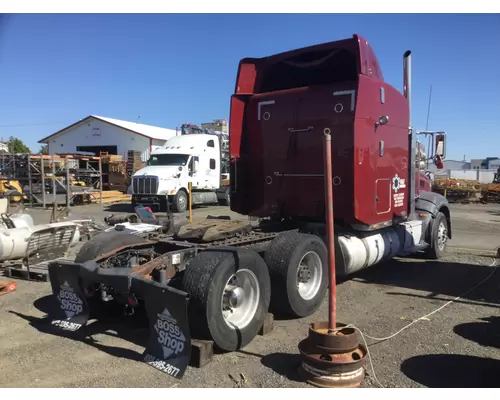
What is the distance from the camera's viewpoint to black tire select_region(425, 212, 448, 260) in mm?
9006

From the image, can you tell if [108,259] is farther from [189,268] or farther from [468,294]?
[468,294]

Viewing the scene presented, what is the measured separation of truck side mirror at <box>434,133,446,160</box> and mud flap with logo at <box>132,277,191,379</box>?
21.3ft

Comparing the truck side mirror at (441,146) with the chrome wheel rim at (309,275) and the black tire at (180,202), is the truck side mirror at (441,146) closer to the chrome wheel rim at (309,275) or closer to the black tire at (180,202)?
the chrome wheel rim at (309,275)

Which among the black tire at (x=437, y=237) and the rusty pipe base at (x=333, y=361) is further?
the black tire at (x=437, y=237)

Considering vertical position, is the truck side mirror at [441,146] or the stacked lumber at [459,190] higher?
the truck side mirror at [441,146]

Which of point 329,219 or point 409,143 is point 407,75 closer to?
point 409,143

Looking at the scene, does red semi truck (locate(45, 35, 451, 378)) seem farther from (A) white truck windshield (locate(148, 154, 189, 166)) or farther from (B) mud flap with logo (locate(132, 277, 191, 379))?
(A) white truck windshield (locate(148, 154, 189, 166))

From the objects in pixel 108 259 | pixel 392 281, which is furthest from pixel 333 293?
pixel 392 281

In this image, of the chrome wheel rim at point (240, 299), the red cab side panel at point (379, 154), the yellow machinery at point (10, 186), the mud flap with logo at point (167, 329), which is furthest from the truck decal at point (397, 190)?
the yellow machinery at point (10, 186)

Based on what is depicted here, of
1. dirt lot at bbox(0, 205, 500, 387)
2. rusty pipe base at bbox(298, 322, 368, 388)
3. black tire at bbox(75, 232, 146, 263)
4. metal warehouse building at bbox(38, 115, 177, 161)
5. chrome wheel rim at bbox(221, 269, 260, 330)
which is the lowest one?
dirt lot at bbox(0, 205, 500, 387)

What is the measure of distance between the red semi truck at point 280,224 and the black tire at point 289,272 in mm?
14

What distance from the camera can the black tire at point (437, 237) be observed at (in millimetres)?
9006

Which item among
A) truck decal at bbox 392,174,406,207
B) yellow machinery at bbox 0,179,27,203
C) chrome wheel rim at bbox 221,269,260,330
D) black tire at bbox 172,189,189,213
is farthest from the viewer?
yellow machinery at bbox 0,179,27,203

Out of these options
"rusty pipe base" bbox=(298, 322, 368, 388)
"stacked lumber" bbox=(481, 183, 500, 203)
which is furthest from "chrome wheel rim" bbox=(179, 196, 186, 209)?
"stacked lumber" bbox=(481, 183, 500, 203)
